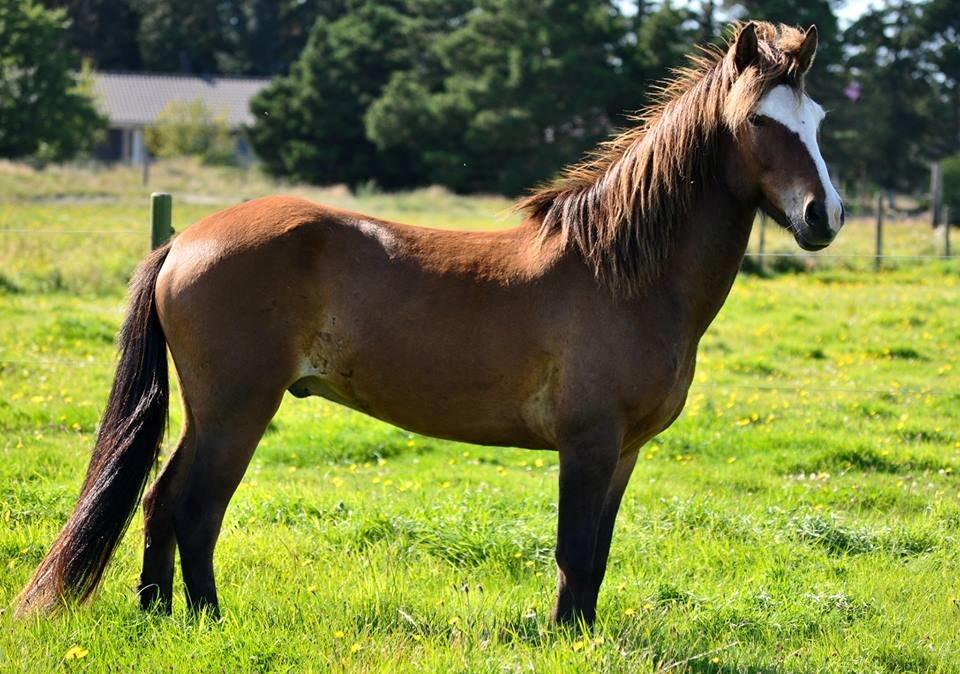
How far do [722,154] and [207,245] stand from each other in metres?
2.10

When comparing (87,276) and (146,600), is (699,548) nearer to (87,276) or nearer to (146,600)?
(146,600)

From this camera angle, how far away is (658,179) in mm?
4227

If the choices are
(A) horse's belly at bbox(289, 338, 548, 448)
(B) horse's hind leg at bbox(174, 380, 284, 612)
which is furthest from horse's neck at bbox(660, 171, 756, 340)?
(B) horse's hind leg at bbox(174, 380, 284, 612)

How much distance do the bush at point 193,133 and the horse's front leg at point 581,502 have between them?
4686 centimetres

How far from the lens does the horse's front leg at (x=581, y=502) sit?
4.03m

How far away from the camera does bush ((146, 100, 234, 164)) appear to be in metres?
48.6

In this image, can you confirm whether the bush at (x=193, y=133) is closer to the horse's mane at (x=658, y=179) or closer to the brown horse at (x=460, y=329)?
the brown horse at (x=460, y=329)

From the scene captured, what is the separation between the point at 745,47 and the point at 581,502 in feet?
6.08

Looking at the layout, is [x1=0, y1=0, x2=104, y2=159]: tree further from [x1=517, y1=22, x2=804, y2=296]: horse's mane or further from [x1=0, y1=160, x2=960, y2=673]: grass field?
[x1=517, y1=22, x2=804, y2=296]: horse's mane

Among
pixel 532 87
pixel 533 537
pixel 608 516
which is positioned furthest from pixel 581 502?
pixel 532 87

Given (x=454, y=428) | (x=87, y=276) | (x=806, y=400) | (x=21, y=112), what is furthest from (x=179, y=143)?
(x=454, y=428)

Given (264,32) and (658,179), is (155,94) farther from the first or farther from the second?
(658,179)

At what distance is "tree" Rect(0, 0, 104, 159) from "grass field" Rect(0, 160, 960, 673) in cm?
3409

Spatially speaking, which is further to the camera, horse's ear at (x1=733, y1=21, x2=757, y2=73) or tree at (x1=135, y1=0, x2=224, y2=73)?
tree at (x1=135, y1=0, x2=224, y2=73)
